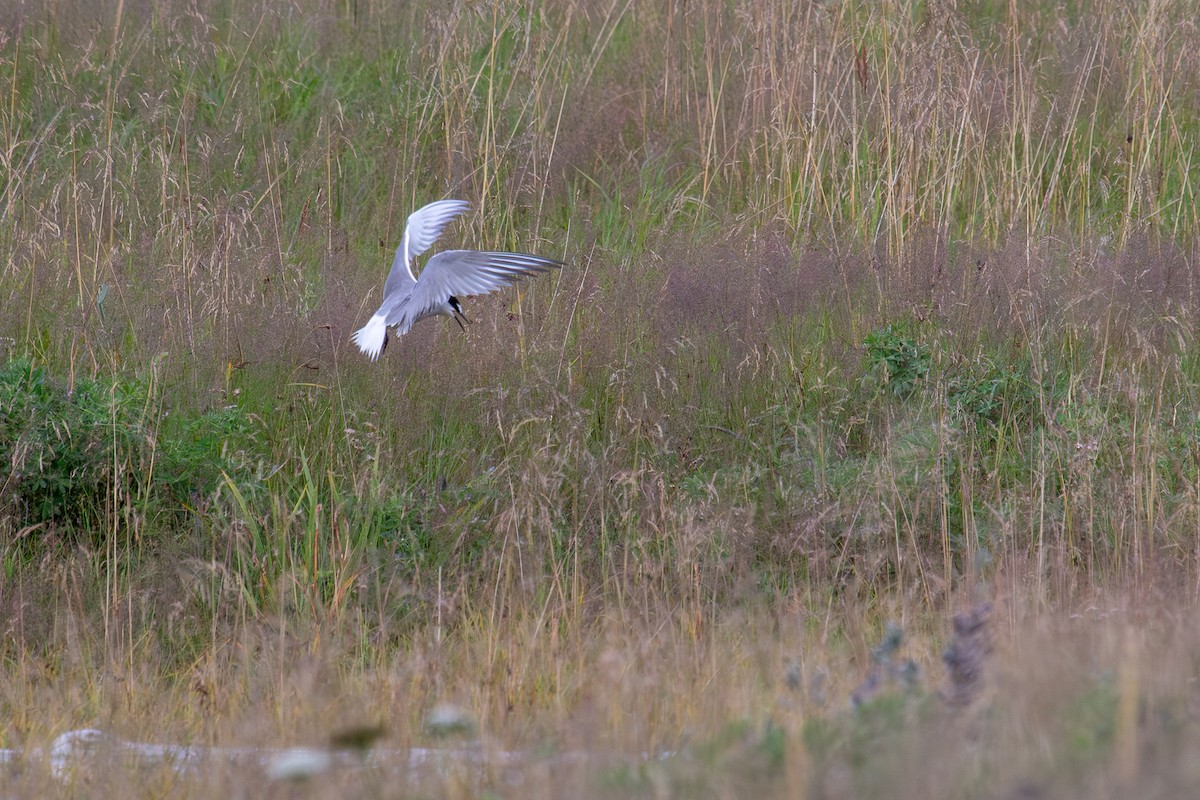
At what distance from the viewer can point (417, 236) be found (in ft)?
14.3

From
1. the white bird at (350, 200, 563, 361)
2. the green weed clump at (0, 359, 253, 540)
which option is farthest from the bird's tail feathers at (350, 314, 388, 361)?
the green weed clump at (0, 359, 253, 540)

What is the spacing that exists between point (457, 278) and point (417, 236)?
45cm

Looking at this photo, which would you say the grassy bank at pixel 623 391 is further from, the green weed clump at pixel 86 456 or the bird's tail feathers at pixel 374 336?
the bird's tail feathers at pixel 374 336

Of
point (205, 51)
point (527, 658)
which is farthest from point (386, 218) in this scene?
point (527, 658)

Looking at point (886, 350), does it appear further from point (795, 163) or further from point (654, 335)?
point (795, 163)

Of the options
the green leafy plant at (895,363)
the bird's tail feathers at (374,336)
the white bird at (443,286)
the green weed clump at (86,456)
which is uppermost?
the white bird at (443,286)

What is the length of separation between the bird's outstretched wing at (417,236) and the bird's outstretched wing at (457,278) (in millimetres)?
120

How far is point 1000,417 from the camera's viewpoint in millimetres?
4156

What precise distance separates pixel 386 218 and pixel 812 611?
2995 millimetres

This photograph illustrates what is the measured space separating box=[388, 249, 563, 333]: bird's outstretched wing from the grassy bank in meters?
0.36

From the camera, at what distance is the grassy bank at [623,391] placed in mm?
2672

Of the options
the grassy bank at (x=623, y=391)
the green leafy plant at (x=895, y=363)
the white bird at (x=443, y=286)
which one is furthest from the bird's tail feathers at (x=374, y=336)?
the green leafy plant at (x=895, y=363)

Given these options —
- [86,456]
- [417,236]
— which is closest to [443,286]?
[417,236]

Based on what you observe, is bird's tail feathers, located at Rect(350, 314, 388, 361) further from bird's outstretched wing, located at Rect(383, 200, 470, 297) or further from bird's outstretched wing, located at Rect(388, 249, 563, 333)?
bird's outstretched wing, located at Rect(383, 200, 470, 297)
